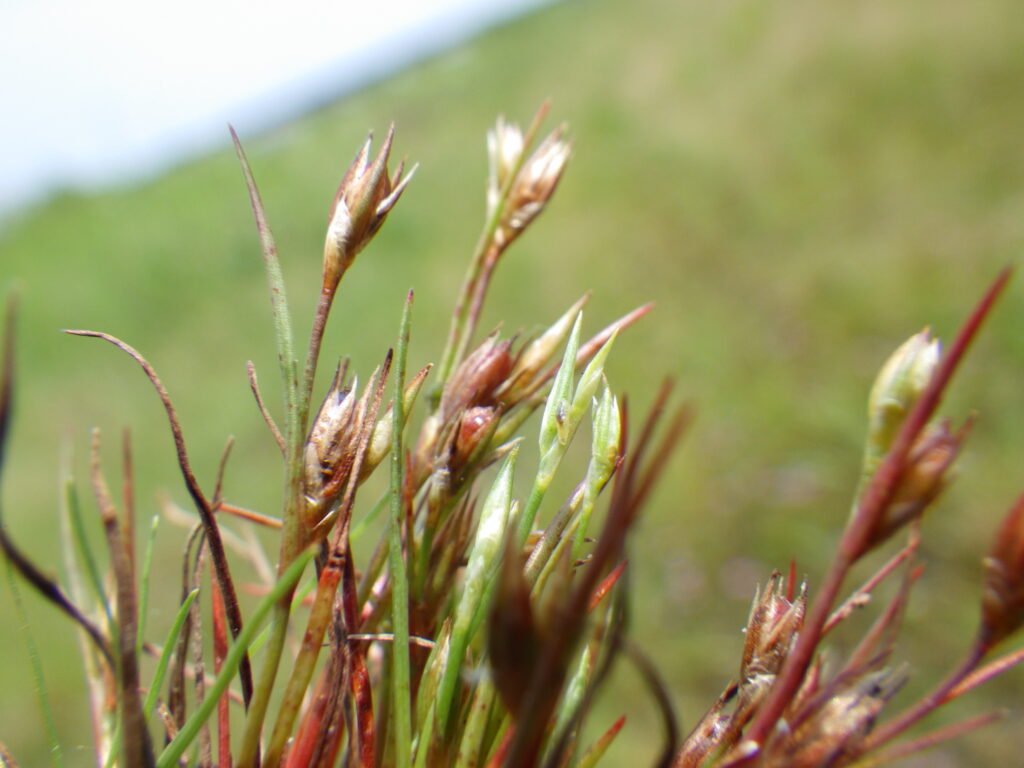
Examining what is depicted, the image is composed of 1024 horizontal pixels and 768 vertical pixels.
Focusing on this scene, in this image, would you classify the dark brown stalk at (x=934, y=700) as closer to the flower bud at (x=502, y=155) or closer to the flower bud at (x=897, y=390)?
the flower bud at (x=897, y=390)

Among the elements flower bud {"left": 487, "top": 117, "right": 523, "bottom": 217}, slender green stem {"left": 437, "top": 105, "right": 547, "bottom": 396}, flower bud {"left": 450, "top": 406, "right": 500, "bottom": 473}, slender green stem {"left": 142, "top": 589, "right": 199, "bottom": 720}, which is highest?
flower bud {"left": 487, "top": 117, "right": 523, "bottom": 217}

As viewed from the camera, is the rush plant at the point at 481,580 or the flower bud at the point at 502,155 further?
the flower bud at the point at 502,155

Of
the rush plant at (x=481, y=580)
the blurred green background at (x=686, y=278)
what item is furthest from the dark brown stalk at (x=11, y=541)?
the blurred green background at (x=686, y=278)

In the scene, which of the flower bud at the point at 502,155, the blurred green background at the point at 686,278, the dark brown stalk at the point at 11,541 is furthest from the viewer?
the blurred green background at the point at 686,278

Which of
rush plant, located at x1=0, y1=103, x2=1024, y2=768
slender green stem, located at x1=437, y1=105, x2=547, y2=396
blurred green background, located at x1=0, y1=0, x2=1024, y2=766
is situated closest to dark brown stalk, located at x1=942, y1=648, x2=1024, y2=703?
rush plant, located at x1=0, y1=103, x2=1024, y2=768

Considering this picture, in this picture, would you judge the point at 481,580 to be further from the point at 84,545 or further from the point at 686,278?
the point at 686,278

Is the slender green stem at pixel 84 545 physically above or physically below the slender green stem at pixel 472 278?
below

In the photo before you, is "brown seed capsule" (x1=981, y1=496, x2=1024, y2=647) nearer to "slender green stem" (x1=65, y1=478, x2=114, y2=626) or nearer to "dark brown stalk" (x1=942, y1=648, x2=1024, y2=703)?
"dark brown stalk" (x1=942, y1=648, x2=1024, y2=703)

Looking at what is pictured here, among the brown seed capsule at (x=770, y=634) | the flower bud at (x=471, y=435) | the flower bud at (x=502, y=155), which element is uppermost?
the flower bud at (x=502, y=155)
